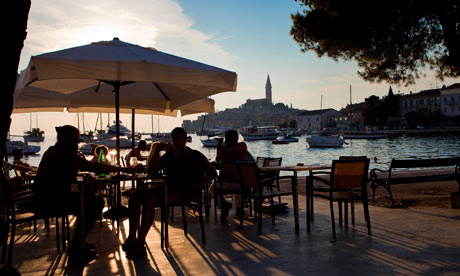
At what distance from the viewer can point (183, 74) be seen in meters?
3.89

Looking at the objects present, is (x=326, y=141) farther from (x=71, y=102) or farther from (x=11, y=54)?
(x=11, y=54)

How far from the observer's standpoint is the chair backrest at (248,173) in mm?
4023

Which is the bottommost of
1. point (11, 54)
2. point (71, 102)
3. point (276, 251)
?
point (276, 251)

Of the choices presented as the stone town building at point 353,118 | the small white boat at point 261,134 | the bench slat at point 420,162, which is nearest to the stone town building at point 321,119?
the stone town building at point 353,118

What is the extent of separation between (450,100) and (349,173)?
82.6 m

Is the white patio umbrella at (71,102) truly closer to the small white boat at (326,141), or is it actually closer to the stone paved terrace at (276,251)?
the stone paved terrace at (276,251)

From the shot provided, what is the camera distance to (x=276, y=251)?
338 cm

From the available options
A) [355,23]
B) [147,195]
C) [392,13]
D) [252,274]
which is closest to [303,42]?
[355,23]

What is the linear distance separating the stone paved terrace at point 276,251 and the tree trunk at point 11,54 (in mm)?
1631

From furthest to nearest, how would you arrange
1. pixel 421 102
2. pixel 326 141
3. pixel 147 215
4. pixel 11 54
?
pixel 421 102
pixel 326 141
pixel 147 215
pixel 11 54

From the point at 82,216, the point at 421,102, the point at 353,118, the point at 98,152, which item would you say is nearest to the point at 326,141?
the point at 421,102

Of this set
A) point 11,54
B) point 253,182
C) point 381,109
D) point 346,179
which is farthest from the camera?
point 381,109

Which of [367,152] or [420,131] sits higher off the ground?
[420,131]

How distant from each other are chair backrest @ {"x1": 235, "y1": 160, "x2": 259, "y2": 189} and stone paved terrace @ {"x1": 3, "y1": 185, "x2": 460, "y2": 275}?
1.60ft
